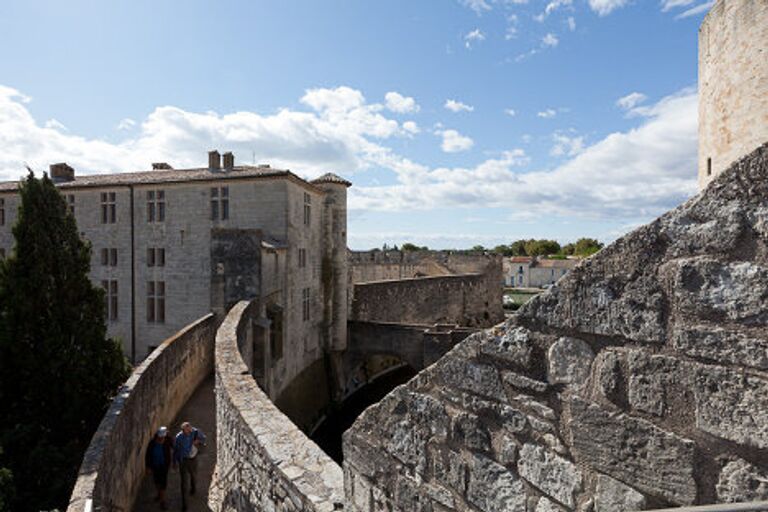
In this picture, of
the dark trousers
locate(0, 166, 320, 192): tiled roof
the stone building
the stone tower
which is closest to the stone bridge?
the stone tower

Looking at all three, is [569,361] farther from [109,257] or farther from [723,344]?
[109,257]

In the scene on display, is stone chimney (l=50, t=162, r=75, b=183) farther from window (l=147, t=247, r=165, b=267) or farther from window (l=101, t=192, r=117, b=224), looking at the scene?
window (l=147, t=247, r=165, b=267)

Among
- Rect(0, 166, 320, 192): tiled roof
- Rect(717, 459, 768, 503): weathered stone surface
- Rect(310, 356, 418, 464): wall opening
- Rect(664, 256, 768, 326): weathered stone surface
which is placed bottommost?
Rect(310, 356, 418, 464): wall opening

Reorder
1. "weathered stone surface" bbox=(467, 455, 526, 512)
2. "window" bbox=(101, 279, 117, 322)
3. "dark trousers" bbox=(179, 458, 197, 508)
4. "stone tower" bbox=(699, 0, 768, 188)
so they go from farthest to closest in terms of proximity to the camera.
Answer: "window" bbox=(101, 279, 117, 322), "dark trousers" bbox=(179, 458, 197, 508), "stone tower" bbox=(699, 0, 768, 188), "weathered stone surface" bbox=(467, 455, 526, 512)

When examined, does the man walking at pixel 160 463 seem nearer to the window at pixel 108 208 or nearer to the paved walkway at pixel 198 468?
the paved walkway at pixel 198 468

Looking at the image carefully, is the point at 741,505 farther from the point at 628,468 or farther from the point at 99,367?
the point at 99,367

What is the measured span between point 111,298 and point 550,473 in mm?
21768

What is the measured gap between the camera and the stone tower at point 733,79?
18.3 ft

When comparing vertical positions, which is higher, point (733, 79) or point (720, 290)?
point (733, 79)

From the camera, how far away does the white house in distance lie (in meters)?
67.3

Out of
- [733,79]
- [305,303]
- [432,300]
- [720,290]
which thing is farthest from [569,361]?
[432,300]

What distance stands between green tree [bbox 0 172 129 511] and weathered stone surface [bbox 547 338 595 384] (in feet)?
39.7

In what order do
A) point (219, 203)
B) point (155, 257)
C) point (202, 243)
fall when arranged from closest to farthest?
point (219, 203)
point (202, 243)
point (155, 257)

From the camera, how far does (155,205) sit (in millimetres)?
19156
